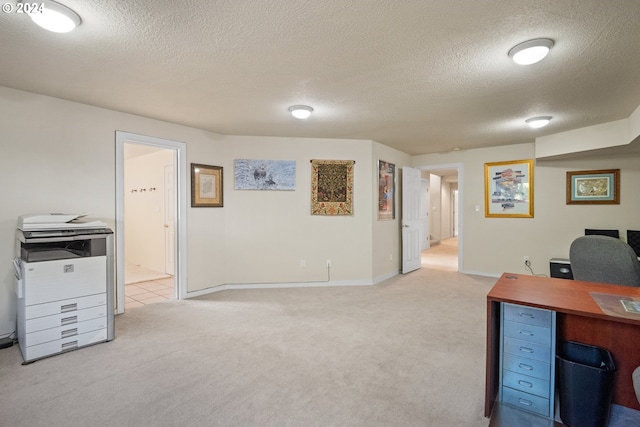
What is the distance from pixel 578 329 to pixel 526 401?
0.56 metres

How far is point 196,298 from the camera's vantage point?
422 cm

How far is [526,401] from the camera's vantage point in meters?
1.86

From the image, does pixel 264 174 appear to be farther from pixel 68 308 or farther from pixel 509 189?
pixel 509 189

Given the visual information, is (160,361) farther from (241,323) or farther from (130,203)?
(130,203)

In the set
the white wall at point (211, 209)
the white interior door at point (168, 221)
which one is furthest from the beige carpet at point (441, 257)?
the white interior door at point (168, 221)

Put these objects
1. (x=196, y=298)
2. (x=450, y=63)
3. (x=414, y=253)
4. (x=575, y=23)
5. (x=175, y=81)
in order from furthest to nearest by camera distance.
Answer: (x=414, y=253) → (x=196, y=298) → (x=175, y=81) → (x=450, y=63) → (x=575, y=23)

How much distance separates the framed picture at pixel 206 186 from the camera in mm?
4293

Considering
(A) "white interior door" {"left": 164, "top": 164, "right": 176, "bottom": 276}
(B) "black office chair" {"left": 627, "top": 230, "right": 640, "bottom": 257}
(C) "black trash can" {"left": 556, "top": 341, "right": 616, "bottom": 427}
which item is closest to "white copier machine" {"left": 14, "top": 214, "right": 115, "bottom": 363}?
(A) "white interior door" {"left": 164, "top": 164, "right": 176, "bottom": 276}

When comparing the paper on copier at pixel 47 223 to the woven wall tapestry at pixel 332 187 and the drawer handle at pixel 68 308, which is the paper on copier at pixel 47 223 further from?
the woven wall tapestry at pixel 332 187

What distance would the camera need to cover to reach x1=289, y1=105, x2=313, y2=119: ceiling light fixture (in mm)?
3334

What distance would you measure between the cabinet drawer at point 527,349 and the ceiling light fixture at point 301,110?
272 cm

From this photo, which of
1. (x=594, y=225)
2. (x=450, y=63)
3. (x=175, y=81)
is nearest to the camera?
(x=450, y=63)

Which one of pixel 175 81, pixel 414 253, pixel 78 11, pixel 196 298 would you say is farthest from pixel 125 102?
pixel 414 253

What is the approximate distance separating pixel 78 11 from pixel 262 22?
3.38 ft
